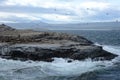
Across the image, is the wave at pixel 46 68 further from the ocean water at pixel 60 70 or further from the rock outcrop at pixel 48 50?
the rock outcrop at pixel 48 50

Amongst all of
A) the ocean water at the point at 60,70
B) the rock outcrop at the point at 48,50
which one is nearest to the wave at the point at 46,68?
the ocean water at the point at 60,70

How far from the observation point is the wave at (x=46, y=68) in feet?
154

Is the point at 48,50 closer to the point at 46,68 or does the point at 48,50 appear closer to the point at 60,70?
the point at 46,68

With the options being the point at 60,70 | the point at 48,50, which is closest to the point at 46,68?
the point at 60,70

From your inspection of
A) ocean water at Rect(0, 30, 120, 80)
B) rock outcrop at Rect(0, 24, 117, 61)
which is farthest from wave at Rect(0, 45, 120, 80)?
rock outcrop at Rect(0, 24, 117, 61)

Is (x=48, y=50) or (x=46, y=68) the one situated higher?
(x=48, y=50)

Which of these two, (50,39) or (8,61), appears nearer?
(8,61)

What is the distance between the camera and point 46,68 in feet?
170

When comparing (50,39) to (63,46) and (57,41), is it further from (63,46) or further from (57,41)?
(63,46)

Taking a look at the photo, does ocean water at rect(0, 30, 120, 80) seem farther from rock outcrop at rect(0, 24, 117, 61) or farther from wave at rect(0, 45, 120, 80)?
rock outcrop at rect(0, 24, 117, 61)

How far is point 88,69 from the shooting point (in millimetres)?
52719

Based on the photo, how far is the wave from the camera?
46.8 meters

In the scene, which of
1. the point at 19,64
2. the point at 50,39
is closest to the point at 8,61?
the point at 19,64

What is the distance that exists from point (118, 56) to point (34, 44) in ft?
44.9
